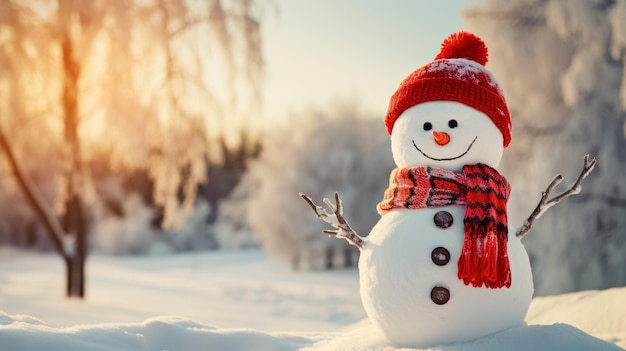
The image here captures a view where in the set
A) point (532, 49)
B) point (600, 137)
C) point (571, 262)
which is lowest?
point (571, 262)

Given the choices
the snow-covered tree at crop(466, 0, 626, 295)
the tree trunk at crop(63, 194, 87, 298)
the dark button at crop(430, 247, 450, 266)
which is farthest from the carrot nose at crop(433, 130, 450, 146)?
the tree trunk at crop(63, 194, 87, 298)

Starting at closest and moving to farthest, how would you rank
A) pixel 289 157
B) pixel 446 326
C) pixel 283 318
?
pixel 446 326 < pixel 283 318 < pixel 289 157

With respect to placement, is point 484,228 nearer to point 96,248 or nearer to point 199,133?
point 199,133

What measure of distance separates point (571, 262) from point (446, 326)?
6.64 metres

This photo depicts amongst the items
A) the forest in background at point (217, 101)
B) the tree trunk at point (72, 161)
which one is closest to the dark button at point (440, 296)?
the forest in background at point (217, 101)

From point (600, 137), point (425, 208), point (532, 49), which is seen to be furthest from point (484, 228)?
point (532, 49)

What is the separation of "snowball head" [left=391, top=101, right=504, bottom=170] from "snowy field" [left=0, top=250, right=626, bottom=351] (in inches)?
31.4

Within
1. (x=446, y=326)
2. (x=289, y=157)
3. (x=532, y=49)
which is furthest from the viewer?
(x=289, y=157)

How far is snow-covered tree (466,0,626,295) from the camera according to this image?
7.70 m

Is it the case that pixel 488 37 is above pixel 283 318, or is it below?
above

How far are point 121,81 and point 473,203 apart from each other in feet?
19.6

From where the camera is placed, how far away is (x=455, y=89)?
264 centimetres

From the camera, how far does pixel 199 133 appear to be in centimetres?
789

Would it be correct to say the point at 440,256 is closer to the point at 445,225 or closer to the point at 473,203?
the point at 445,225
